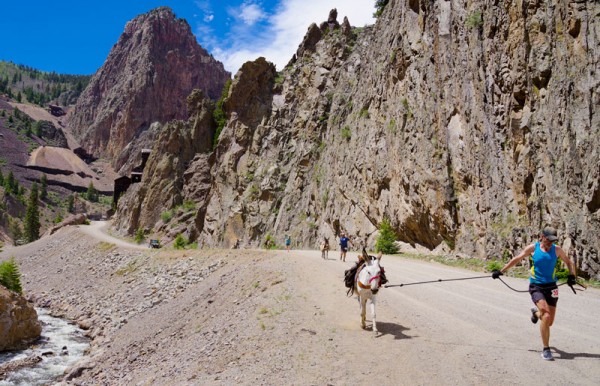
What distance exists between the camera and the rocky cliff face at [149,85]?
174 meters

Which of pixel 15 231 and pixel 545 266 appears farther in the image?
pixel 15 231

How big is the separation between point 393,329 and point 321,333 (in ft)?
5.51

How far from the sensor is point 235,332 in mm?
12391

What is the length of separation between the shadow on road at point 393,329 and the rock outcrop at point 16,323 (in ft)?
63.5

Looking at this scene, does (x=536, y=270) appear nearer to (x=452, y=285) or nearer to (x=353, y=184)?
(x=452, y=285)

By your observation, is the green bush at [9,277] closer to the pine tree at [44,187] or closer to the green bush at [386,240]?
the green bush at [386,240]

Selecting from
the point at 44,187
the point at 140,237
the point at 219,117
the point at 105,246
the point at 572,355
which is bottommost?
the point at 105,246

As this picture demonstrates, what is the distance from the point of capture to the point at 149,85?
573 feet

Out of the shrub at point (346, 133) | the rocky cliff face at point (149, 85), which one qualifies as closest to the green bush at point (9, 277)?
the shrub at point (346, 133)

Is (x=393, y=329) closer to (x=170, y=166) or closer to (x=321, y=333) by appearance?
(x=321, y=333)

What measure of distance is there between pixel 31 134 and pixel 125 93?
132 feet

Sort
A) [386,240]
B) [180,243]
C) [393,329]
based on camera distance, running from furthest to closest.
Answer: [180,243] < [386,240] < [393,329]

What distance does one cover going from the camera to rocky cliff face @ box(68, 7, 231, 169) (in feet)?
570

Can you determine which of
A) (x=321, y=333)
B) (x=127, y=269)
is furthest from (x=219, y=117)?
(x=321, y=333)
